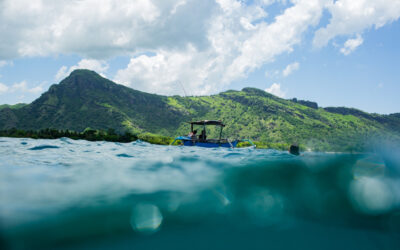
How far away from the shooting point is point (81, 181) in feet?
16.4

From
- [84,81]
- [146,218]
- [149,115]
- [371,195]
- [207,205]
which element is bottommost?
[146,218]

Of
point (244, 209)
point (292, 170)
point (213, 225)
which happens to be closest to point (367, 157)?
point (292, 170)

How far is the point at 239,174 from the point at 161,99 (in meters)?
171

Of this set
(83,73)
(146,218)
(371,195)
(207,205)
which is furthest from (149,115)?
(371,195)

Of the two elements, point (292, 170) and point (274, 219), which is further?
point (292, 170)

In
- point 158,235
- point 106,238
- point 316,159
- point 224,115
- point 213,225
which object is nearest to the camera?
point 106,238

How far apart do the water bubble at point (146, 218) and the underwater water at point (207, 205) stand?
0.02 m

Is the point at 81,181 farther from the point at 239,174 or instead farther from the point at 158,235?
the point at 239,174

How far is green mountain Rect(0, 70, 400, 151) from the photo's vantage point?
118250 mm

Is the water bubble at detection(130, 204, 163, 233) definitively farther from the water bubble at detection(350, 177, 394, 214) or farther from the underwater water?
the water bubble at detection(350, 177, 394, 214)

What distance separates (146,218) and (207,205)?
1.24 metres

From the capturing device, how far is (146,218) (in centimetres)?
430

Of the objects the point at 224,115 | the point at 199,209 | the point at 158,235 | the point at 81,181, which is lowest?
the point at 158,235

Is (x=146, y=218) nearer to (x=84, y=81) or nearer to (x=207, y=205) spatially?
(x=207, y=205)
